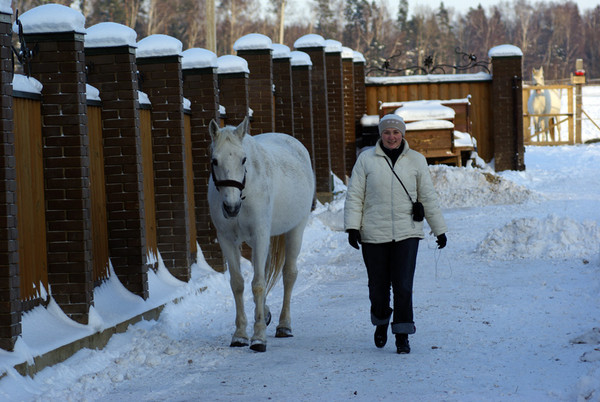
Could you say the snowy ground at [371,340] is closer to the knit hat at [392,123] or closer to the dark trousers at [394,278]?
the dark trousers at [394,278]

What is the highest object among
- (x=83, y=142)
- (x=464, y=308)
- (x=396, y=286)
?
(x=83, y=142)

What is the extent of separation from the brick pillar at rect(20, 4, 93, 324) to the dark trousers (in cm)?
227

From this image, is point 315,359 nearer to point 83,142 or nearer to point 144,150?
point 83,142

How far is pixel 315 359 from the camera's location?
269 inches

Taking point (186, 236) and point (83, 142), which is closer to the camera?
point (83, 142)

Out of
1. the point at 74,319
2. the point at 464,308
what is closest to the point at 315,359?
the point at 74,319

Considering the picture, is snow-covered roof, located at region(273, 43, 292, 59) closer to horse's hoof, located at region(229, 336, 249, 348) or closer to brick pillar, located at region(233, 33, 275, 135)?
brick pillar, located at region(233, 33, 275, 135)

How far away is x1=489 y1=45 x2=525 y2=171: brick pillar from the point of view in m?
25.2

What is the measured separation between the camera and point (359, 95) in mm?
26250

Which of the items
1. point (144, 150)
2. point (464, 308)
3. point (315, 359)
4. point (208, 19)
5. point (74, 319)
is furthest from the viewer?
point (208, 19)

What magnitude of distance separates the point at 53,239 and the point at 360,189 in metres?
2.47

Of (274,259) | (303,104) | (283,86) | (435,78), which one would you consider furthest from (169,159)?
(435,78)

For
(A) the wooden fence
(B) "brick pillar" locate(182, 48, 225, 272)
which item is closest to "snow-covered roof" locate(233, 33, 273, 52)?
(B) "brick pillar" locate(182, 48, 225, 272)

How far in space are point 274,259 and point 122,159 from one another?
1.74 m
